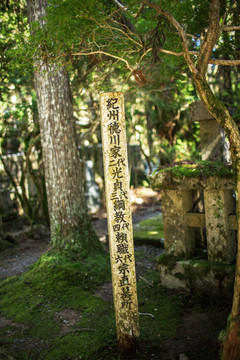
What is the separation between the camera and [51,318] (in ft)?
14.3

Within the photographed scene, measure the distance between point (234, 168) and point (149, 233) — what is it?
4482 mm

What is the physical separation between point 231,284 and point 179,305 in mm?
757

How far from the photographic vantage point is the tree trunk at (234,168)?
2.98 m

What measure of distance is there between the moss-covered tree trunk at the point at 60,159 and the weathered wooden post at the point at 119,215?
7.47 feet

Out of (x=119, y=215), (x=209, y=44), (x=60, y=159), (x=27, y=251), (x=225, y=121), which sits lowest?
(x=27, y=251)

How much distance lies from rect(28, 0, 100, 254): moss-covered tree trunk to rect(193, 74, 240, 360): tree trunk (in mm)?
2904

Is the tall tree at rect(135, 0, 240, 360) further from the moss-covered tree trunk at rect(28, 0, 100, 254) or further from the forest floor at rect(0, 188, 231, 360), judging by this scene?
the moss-covered tree trunk at rect(28, 0, 100, 254)

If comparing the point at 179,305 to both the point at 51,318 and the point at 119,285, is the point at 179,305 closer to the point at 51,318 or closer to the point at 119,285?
the point at 119,285

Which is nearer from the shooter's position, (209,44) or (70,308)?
(209,44)

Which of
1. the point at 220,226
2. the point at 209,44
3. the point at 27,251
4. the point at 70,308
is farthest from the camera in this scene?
the point at 27,251

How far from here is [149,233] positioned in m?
7.46

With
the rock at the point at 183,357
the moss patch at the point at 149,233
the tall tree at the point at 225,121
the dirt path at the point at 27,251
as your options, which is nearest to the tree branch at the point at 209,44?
the tall tree at the point at 225,121

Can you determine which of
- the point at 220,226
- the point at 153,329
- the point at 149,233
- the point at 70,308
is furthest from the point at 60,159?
the point at 153,329

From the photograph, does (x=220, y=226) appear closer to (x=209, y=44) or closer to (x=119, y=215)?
(x=119, y=215)
